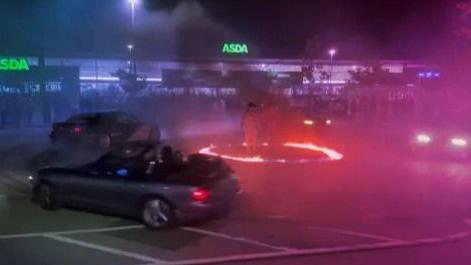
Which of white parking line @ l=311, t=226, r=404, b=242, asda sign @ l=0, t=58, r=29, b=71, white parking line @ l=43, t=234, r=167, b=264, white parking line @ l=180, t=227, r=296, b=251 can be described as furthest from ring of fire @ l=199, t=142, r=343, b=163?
asda sign @ l=0, t=58, r=29, b=71

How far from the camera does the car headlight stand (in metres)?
25.8

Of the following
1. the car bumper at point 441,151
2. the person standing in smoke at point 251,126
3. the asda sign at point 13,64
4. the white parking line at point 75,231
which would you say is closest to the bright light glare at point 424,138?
the car bumper at point 441,151

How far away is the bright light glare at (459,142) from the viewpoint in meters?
24.6

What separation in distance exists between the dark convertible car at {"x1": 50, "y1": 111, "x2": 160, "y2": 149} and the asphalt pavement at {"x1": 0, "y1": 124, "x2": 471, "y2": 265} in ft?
21.6

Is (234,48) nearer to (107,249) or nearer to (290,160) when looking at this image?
(290,160)

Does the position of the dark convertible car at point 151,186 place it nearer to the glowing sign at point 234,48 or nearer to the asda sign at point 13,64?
the asda sign at point 13,64

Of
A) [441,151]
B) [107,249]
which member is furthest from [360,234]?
[441,151]

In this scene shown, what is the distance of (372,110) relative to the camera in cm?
5006

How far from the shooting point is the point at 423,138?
26.0m

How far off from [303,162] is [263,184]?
5.19m

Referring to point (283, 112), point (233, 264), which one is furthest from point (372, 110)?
point (233, 264)

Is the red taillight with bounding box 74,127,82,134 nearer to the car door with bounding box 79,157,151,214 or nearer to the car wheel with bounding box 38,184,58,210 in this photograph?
the car wheel with bounding box 38,184,58,210

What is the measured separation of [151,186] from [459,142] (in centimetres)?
1508

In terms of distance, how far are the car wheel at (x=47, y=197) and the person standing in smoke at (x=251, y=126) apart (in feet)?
32.2
